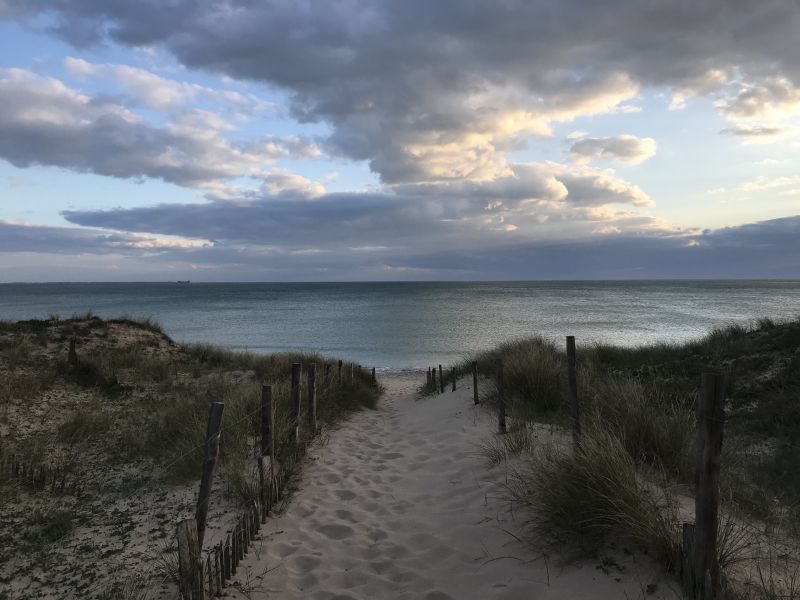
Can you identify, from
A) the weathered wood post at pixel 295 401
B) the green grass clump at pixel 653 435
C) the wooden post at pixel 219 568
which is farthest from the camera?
the weathered wood post at pixel 295 401

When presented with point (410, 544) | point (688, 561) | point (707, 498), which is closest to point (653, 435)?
point (688, 561)

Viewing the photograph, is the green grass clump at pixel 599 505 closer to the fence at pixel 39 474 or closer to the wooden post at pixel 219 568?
the wooden post at pixel 219 568

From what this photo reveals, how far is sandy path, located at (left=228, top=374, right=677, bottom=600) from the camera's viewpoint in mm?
3830

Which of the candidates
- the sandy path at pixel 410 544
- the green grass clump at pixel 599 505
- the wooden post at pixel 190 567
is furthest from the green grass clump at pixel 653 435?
the wooden post at pixel 190 567

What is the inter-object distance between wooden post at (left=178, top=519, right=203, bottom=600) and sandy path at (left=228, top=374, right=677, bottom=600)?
61cm

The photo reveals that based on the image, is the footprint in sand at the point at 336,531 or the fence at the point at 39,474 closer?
the footprint in sand at the point at 336,531

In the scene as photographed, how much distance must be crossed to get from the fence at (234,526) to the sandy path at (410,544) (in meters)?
0.17

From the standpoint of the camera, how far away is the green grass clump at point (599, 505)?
12.0ft

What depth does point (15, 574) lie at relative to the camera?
15.1 ft

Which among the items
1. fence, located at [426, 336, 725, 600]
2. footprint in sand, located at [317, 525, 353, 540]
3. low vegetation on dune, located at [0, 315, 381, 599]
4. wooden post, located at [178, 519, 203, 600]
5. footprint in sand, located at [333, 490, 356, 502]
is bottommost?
footprint in sand, located at [333, 490, 356, 502]

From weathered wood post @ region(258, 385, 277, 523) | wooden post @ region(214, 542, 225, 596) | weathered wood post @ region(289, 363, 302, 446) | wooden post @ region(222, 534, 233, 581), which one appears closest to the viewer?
wooden post @ region(214, 542, 225, 596)

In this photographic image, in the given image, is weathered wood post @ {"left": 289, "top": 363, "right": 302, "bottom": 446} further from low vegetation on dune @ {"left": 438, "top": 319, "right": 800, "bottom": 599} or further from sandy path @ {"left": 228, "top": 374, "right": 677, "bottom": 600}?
low vegetation on dune @ {"left": 438, "top": 319, "right": 800, "bottom": 599}

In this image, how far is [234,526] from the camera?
17.4ft

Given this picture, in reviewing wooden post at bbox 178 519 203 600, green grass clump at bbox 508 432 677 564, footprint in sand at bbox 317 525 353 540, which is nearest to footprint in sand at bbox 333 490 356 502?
footprint in sand at bbox 317 525 353 540
